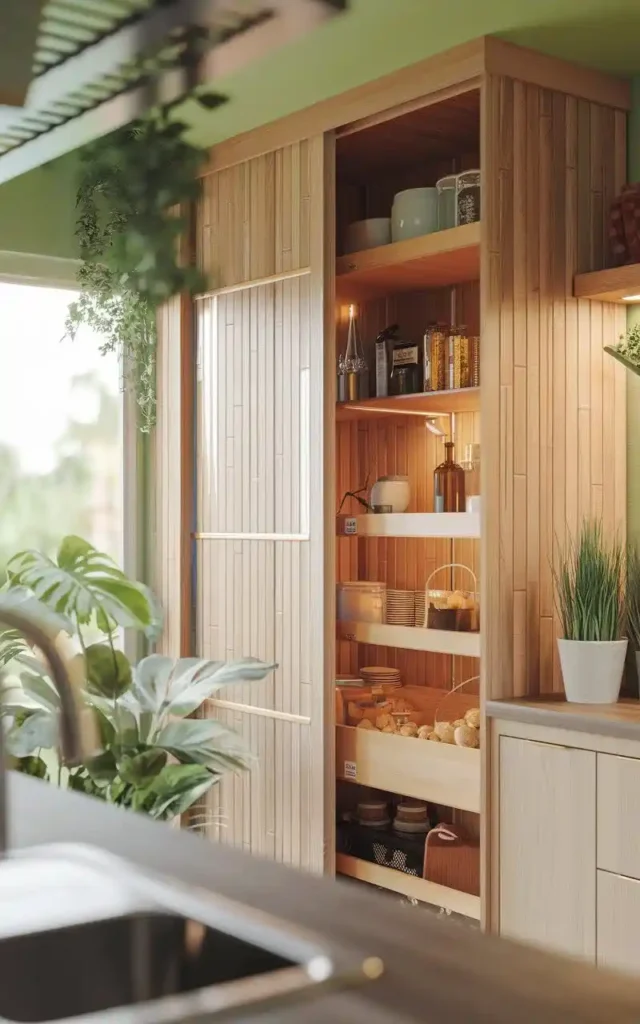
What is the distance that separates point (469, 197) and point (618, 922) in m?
1.87

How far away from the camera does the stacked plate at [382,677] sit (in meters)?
3.91

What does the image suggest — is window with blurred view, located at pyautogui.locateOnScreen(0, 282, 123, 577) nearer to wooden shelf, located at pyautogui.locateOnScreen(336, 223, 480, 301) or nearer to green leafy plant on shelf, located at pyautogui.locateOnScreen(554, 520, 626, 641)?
wooden shelf, located at pyautogui.locateOnScreen(336, 223, 480, 301)

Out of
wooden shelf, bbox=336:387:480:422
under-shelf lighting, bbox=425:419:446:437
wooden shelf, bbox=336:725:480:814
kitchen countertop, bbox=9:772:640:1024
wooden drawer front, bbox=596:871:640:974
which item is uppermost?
wooden shelf, bbox=336:387:480:422

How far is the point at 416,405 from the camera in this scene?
3705 millimetres

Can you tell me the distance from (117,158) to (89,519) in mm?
1272

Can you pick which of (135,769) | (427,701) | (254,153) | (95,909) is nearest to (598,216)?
(254,153)

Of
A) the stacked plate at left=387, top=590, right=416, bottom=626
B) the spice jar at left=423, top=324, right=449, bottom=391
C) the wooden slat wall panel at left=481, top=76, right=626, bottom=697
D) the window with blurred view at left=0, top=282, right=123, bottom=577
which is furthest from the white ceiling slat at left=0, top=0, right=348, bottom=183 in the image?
the window with blurred view at left=0, top=282, right=123, bottom=577

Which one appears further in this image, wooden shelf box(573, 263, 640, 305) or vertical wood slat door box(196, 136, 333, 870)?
vertical wood slat door box(196, 136, 333, 870)

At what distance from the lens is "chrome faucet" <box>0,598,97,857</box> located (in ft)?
3.41

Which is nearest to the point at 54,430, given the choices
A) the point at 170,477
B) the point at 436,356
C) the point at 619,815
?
the point at 170,477

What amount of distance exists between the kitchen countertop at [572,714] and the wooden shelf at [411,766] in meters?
0.20

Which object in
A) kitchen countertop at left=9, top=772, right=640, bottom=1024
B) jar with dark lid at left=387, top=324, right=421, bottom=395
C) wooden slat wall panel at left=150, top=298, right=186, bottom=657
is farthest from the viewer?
wooden slat wall panel at left=150, top=298, right=186, bottom=657

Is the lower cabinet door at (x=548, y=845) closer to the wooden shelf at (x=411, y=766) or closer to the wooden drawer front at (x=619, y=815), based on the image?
the wooden drawer front at (x=619, y=815)

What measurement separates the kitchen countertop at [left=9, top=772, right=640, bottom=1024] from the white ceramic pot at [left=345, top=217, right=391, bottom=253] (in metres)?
2.46
